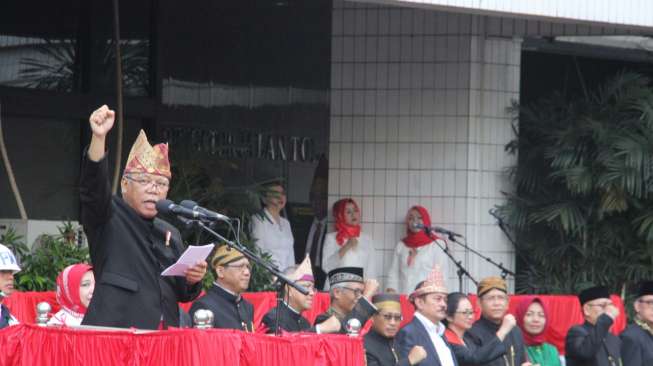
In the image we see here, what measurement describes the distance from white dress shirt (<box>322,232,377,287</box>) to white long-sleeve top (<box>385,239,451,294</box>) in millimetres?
214

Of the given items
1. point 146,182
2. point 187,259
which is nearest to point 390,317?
point 146,182

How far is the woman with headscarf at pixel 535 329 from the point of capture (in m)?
12.4

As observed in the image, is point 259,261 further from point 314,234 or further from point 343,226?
point 314,234

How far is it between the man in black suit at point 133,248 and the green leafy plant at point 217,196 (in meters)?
4.97

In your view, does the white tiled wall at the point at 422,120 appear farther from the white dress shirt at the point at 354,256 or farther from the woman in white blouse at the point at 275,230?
the woman in white blouse at the point at 275,230

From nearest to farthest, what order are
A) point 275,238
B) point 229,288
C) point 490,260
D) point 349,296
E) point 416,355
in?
point 229,288
point 416,355
point 349,296
point 275,238
point 490,260

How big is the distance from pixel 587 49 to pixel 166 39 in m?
4.81

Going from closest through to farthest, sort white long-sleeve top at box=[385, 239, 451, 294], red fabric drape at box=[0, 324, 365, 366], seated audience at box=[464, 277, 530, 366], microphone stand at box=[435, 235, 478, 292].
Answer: red fabric drape at box=[0, 324, 365, 366]
seated audience at box=[464, 277, 530, 366]
microphone stand at box=[435, 235, 478, 292]
white long-sleeve top at box=[385, 239, 451, 294]

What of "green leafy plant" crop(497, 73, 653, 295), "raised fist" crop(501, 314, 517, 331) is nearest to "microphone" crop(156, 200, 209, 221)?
"raised fist" crop(501, 314, 517, 331)

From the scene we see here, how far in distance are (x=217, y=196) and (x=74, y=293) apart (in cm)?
425

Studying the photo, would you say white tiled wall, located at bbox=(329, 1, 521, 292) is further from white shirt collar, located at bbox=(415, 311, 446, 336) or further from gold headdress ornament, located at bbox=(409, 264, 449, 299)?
white shirt collar, located at bbox=(415, 311, 446, 336)

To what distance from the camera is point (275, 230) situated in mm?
13773

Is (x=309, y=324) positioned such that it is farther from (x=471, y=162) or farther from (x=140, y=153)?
(x=471, y=162)

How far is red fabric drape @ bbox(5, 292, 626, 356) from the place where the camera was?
9.59m
